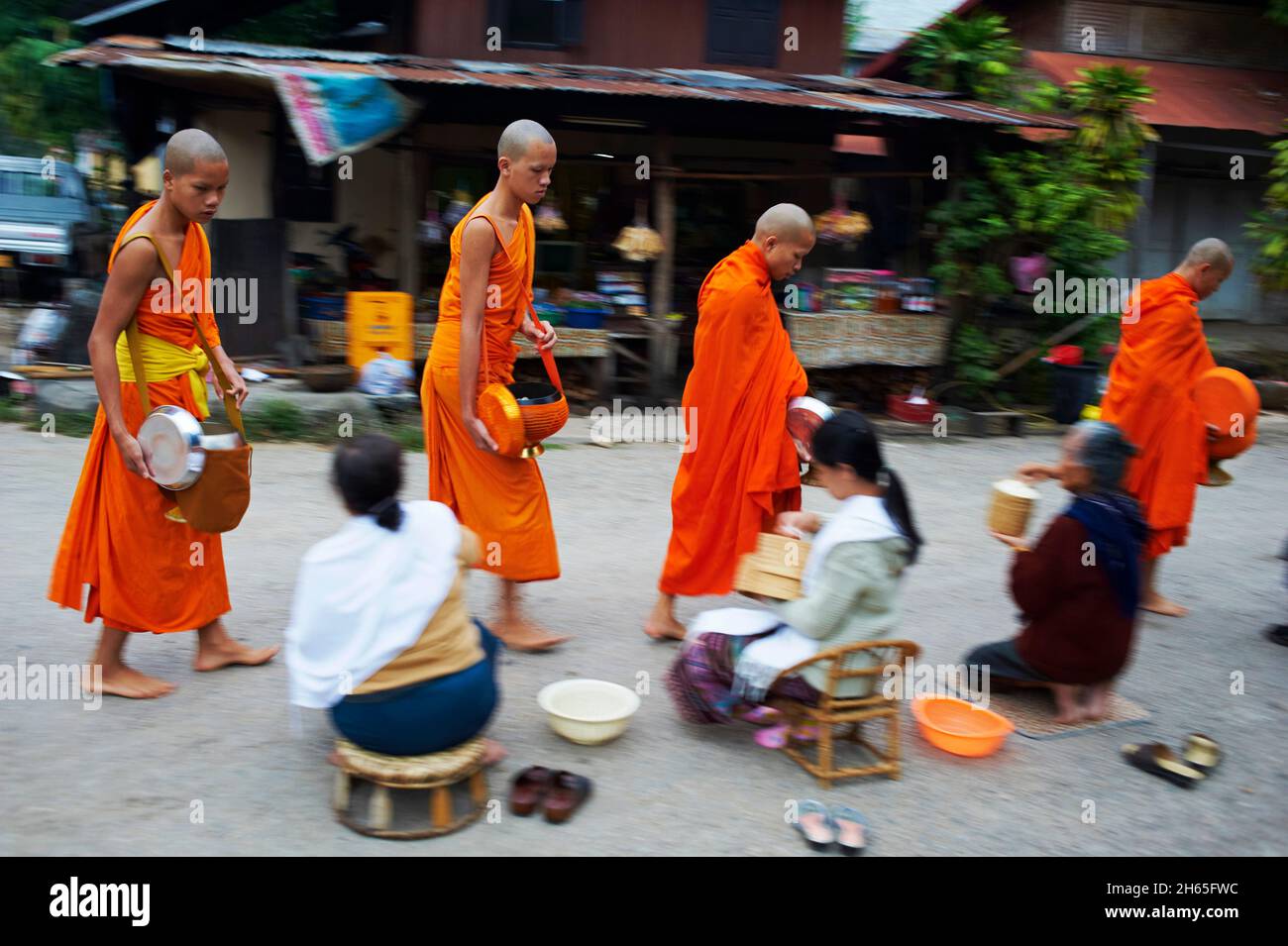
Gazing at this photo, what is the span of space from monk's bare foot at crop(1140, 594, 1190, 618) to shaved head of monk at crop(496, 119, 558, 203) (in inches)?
140

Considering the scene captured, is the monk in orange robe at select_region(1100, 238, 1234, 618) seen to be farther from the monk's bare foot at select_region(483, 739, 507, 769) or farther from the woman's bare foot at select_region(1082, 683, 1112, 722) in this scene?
the monk's bare foot at select_region(483, 739, 507, 769)

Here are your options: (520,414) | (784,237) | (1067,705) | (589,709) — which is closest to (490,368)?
(520,414)

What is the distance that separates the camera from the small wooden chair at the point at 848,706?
10.8 ft

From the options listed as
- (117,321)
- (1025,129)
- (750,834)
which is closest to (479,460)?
(117,321)

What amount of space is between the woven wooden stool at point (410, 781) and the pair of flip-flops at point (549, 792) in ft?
0.39

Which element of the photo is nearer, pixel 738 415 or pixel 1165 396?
pixel 738 415

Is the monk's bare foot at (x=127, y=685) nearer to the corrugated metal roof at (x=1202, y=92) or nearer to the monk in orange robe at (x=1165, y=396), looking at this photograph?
the monk in orange robe at (x=1165, y=396)

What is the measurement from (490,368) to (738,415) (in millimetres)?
983

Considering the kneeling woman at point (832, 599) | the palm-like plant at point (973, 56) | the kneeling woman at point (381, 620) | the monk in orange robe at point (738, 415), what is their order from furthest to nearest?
the palm-like plant at point (973, 56) → the monk in orange robe at point (738, 415) → the kneeling woman at point (832, 599) → the kneeling woman at point (381, 620)

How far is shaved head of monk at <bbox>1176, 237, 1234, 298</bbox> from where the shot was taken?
203 inches

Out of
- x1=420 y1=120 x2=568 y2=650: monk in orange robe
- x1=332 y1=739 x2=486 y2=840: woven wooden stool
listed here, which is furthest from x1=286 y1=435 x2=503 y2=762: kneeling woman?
x1=420 y1=120 x2=568 y2=650: monk in orange robe

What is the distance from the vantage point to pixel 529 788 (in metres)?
3.16

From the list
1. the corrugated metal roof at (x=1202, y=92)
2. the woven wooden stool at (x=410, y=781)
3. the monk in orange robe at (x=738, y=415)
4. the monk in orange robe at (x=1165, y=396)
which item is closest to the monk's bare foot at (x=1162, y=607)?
the monk in orange robe at (x=1165, y=396)

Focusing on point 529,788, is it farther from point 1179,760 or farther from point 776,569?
point 1179,760
